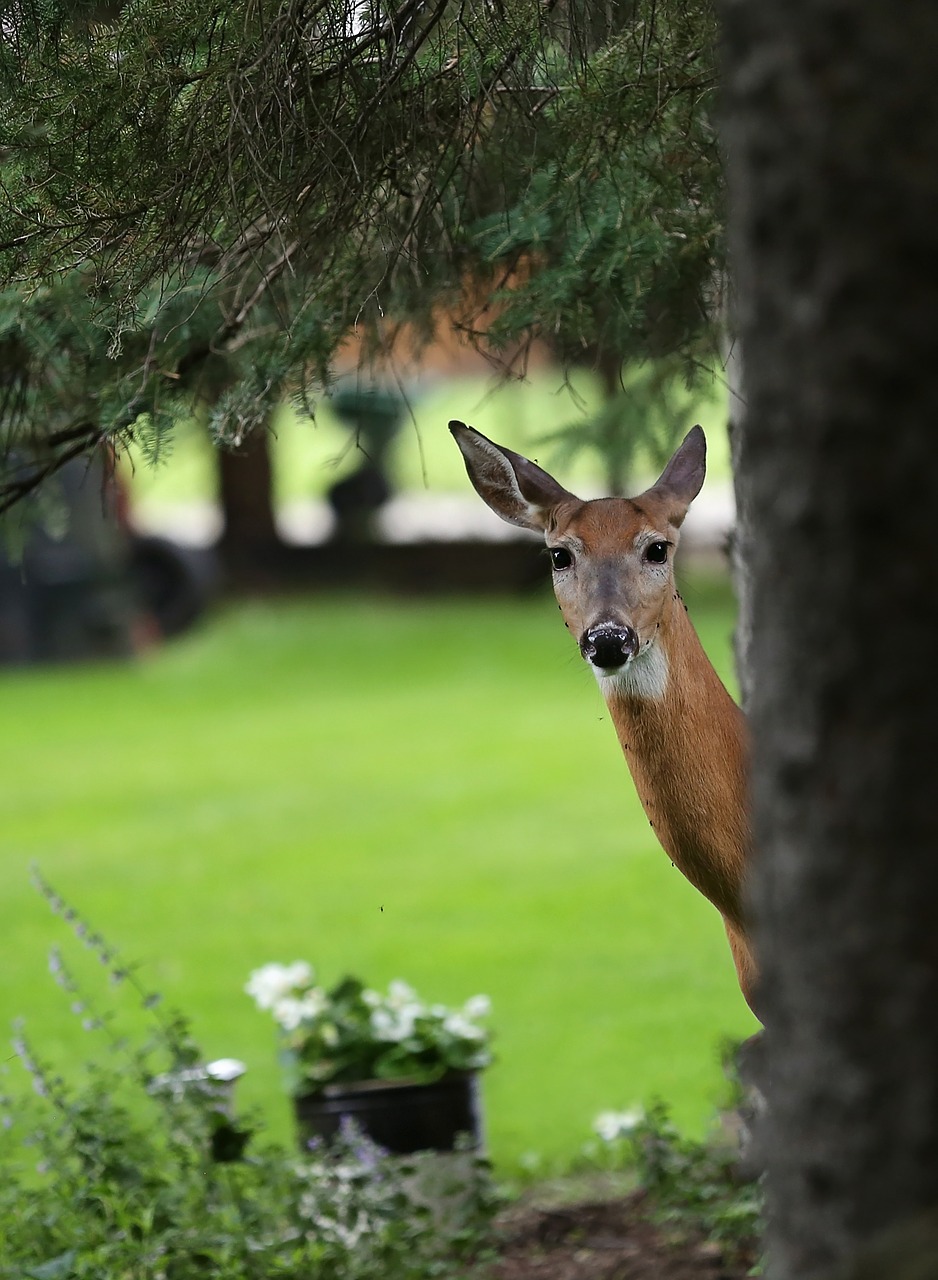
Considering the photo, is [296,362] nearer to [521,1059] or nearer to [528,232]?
[528,232]

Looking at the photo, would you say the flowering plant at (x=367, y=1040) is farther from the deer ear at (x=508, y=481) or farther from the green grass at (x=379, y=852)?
the deer ear at (x=508, y=481)

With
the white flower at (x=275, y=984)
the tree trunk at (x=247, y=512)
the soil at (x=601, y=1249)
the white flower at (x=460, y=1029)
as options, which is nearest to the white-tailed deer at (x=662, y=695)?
the soil at (x=601, y=1249)

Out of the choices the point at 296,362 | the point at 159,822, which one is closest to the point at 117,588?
the point at 159,822

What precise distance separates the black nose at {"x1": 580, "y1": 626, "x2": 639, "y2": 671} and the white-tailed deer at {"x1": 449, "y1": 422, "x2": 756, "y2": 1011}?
0.01m

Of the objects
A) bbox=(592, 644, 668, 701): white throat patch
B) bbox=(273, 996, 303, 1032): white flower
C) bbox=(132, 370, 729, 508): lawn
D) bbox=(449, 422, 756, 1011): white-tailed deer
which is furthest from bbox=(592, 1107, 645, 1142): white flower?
bbox=(132, 370, 729, 508): lawn

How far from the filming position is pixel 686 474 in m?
3.47

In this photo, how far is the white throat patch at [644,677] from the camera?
3.21 m

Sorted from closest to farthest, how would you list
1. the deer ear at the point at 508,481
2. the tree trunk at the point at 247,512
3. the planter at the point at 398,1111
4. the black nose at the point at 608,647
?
the black nose at the point at 608,647
the deer ear at the point at 508,481
the planter at the point at 398,1111
the tree trunk at the point at 247,512

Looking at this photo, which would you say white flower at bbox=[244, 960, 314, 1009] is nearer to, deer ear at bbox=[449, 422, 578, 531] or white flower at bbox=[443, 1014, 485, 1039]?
white flower at bbox=[443, 1014, 485, 1039]

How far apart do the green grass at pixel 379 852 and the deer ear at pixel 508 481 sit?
1.81 metres

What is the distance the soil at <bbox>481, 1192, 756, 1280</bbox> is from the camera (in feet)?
14.0

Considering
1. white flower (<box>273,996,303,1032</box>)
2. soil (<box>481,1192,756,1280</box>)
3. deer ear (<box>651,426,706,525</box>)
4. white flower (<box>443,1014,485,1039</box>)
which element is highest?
deer ear (<box>651,426,706,525</box>)

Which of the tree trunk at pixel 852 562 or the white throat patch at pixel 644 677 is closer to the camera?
the tree trunk at pixel 852 562

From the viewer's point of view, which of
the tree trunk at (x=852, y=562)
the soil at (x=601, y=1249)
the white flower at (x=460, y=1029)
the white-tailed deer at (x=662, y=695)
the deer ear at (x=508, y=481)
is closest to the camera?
the tree trunk at (x=852, y=562)
